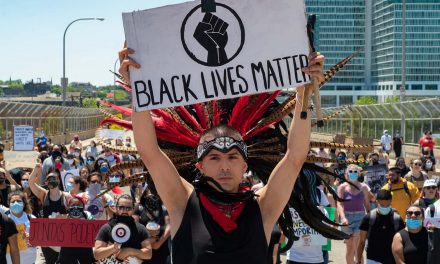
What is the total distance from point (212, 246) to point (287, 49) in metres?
1.01

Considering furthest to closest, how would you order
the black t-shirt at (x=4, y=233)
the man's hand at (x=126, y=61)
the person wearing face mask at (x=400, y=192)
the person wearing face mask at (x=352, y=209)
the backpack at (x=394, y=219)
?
the person wearing face mask at (x=400, y=192) < the person wearing face mask at (x=352, y=209) < the backpack at (x=394, y=219) < the black t-shirt at (x=4, y=233) < the man's hand at (x=126, y=61)

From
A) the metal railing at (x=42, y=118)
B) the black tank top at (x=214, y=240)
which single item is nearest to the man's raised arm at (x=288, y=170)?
the black tank top at (x=214, y=240)

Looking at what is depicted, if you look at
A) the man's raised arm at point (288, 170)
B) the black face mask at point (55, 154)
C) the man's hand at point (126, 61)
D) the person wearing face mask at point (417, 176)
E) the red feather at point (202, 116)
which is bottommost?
the person wearing face mask at point (417, 176)

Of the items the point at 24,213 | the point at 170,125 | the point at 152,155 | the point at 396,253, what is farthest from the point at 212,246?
the point at 24,213

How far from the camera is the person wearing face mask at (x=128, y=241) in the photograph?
8031mm

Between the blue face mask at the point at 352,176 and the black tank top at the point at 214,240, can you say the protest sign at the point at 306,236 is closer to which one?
the blue face mask at the point at 352,176

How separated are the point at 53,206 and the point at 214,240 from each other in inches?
279

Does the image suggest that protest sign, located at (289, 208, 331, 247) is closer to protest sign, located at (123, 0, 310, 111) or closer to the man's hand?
protest sign, located at (123, 0, 310, 111)

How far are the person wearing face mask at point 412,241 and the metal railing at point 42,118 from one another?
918 inches

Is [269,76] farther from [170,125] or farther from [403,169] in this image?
[403,169]

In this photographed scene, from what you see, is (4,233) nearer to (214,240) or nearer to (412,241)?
(412,241)

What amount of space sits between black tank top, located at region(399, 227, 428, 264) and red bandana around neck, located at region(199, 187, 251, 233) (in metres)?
5.06

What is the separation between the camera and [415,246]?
848cm

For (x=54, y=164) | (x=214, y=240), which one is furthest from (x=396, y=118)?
(x=214, y=240)
